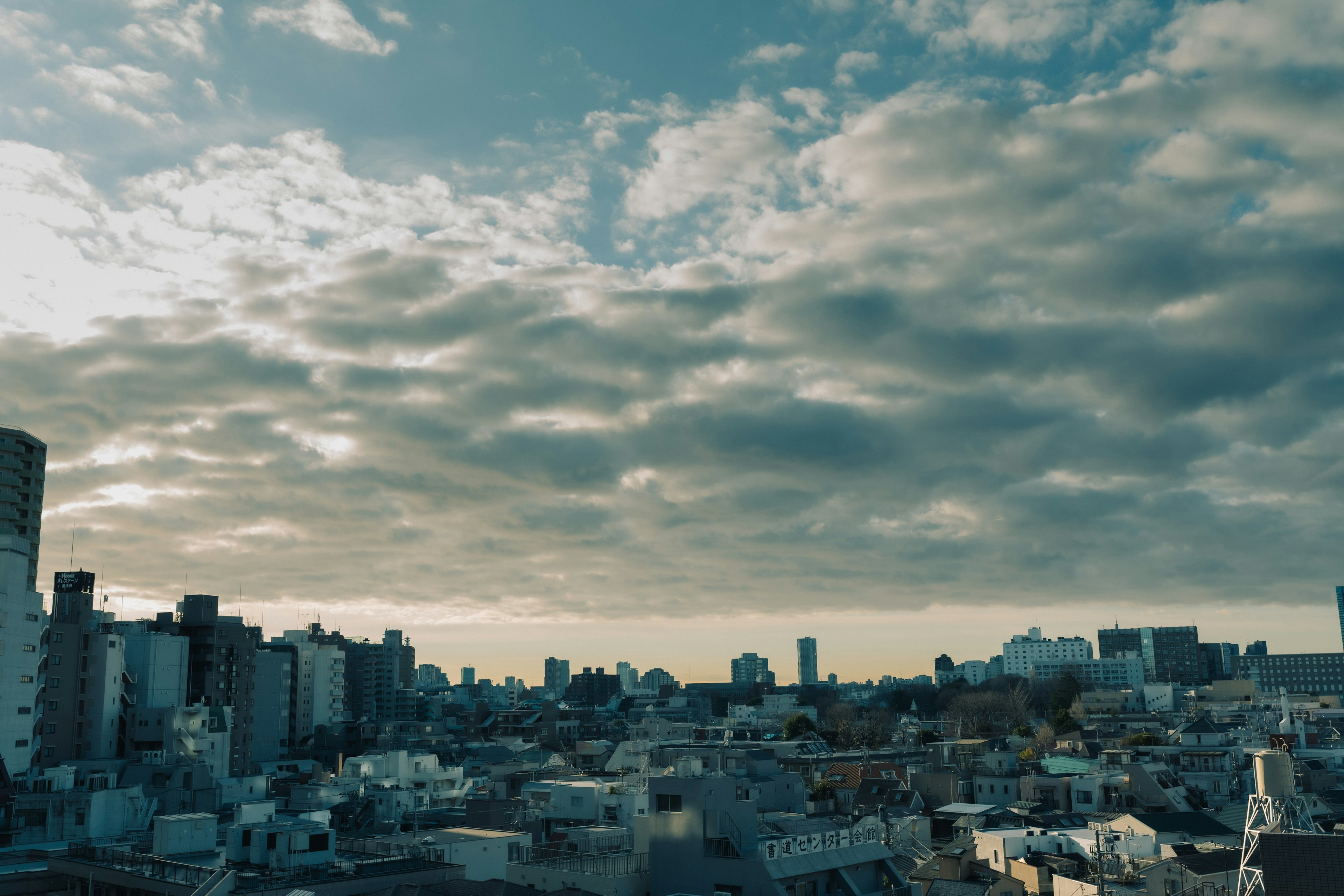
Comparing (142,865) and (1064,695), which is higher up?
(142,865)

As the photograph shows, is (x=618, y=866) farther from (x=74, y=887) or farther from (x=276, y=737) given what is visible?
(x=276, y=737)

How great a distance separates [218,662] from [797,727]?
75523 millimetres

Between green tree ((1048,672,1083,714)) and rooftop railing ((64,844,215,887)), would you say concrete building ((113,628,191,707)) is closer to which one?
rooftop railing ((64,844,215,887))

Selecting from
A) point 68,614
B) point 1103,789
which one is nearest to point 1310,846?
point 1103,789

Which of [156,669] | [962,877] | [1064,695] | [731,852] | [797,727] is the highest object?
[156,669]

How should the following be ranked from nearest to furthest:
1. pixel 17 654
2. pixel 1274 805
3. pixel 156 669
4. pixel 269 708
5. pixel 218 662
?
pixel 1274 805
pixel 17 654
pixel 156 669
pixel 218 662
pixel 269 708

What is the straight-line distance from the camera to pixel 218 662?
4478 inches

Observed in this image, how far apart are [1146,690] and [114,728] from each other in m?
164

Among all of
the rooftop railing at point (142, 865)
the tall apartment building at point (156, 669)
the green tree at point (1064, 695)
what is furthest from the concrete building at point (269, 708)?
the green tree at point (1064, 695)

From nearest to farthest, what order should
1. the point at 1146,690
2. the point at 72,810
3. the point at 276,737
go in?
the point at 72,810 → the point at 276,737 → the point at 1146,690

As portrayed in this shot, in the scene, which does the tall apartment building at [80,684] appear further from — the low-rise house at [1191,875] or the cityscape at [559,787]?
the low-rise house at [1191,875]

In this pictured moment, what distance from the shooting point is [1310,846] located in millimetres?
27125

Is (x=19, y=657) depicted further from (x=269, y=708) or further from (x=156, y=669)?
(x=269, y=708)

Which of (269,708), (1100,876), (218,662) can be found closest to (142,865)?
(1100,876)
